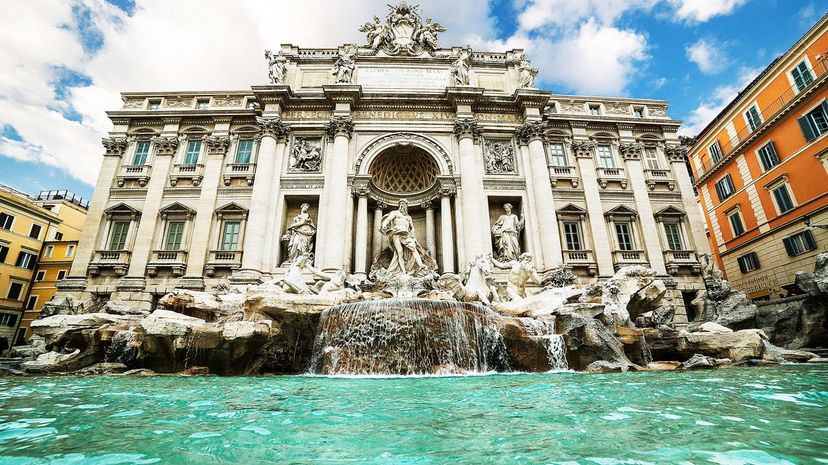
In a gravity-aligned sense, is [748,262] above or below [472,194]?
below

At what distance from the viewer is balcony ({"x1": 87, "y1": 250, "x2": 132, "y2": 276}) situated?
1725cm

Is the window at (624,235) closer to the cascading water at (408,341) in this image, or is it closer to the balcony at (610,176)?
the balcony at (610,176)

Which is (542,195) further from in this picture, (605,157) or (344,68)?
(344,68)

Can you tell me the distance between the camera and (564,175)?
19.4 metres

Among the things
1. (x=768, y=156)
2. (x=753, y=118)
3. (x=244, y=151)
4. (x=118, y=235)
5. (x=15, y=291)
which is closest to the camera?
(x=118, y=235)

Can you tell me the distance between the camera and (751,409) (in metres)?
3.33

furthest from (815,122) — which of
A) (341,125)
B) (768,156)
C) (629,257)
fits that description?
(341,125)

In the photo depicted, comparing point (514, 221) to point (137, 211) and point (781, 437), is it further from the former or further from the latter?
point (137, 211)

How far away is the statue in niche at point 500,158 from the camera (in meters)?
19.3

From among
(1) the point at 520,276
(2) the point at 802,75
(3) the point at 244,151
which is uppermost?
(2) the point at 802,75

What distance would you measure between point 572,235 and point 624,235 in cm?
278

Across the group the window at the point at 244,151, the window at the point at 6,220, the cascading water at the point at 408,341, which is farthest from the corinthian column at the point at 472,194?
the window at the point at 6,220

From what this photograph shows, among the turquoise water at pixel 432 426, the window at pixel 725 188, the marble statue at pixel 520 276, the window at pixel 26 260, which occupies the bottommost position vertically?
the turquoise water at pixel 432 426

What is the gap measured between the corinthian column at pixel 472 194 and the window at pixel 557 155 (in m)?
4.23
